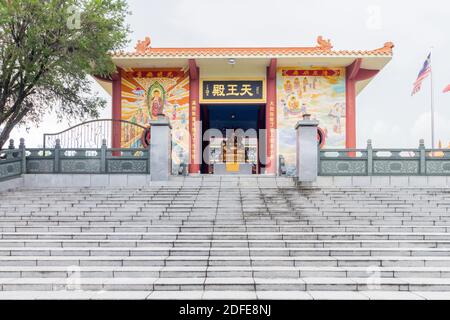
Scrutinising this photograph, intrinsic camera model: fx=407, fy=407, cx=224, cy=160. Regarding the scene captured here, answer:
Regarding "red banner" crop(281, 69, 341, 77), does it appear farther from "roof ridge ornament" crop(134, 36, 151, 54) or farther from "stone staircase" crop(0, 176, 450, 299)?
"stone staircase" crop(0, 176, 450, 299)

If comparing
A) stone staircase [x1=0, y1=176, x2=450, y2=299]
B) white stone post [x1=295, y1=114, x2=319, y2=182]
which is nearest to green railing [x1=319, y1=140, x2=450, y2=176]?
white stone post [x1=295, y1=114, x2=319, y2=182]

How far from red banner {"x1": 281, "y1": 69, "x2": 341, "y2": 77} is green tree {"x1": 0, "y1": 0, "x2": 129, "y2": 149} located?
7.11 metres

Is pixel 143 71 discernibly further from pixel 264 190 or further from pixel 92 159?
pixel 264 190

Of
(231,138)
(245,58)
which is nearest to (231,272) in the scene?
(245,58)

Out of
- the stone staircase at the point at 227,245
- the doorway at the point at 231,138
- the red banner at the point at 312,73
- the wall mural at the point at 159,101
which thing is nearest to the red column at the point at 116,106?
the wall mural at the point at 159,101

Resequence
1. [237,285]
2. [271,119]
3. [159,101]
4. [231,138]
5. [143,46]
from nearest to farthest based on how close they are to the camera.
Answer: [237,285], [143,46], [271,119], [159,101], [231,138]

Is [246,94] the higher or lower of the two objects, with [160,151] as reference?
higher

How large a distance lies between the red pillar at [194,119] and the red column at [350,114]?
6.32m

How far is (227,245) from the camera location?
25.2ft

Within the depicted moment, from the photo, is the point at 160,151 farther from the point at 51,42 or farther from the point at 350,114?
the point at 350,114

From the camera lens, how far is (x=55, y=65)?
526 inches

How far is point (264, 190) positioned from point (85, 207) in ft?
16.8

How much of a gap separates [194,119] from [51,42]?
656 cm

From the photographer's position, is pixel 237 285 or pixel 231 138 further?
pixel 231 138
